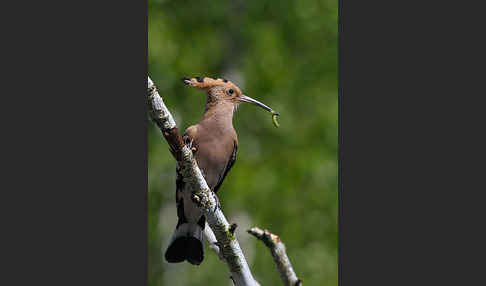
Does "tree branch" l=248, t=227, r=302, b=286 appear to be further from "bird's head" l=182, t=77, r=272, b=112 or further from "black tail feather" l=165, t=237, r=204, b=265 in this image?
"bird's head" l=182, t=77, r=272, b=112

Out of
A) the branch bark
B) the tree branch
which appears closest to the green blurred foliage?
the branch bark

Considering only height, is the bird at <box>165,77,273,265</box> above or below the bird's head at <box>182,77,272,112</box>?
below

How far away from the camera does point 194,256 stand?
5566 millimetres

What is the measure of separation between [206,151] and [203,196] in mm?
663

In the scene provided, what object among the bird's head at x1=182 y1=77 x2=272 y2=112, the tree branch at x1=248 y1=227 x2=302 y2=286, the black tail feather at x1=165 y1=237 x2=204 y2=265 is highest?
the bird's head at x1=182 y1=77 x2=272 y2=112

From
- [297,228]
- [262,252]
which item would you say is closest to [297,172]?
[297,228]

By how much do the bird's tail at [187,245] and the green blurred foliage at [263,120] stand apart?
0.19 m

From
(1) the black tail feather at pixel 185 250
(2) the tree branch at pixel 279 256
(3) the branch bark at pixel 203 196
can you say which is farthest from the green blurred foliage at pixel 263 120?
(2) the tree branch at pixel 279 256

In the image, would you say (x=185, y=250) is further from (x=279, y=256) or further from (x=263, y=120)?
(x=263, y=120)

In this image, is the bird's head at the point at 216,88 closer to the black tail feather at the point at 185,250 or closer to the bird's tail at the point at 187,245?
the bird's tail at the point at 187,245

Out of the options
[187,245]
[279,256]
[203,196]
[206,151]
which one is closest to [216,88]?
[206,151]

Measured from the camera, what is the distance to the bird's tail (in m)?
5.54

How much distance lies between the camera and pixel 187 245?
5555 mm
